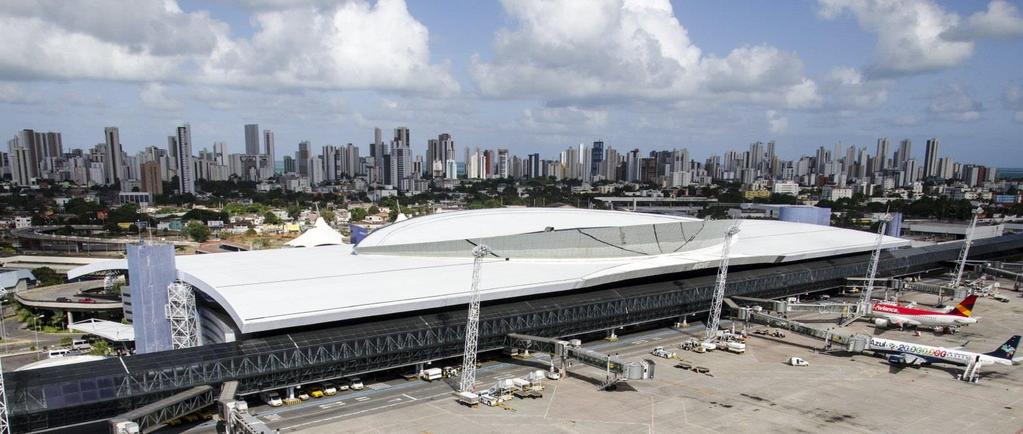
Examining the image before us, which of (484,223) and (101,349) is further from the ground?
(484,223)

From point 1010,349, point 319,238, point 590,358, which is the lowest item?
point 590,358

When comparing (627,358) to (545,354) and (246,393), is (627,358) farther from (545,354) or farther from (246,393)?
(246,393)

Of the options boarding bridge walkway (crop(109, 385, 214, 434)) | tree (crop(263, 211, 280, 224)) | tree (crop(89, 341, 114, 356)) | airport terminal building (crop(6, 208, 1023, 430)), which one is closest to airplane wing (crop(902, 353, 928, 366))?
airport terminal building (crop(6, 208, 1023, 430))

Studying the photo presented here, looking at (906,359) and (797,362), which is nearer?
(906,359)

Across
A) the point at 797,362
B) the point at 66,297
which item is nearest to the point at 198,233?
the point at 66,297

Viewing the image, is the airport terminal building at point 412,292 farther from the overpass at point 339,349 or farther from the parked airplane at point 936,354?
the parked airplane at point 936,354

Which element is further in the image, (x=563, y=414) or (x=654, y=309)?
(x=654, y=309)

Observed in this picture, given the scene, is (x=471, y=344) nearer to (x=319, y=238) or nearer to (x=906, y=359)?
(x=906, y=359)

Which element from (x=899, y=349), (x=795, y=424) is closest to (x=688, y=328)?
(x=899, y=349)
